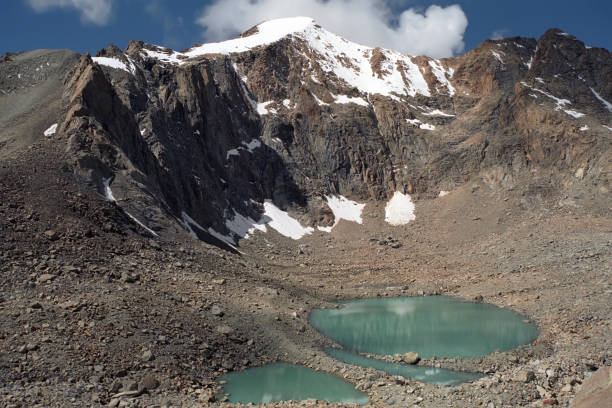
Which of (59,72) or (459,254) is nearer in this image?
(59,72)

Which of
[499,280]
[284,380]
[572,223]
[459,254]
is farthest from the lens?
[459,254]

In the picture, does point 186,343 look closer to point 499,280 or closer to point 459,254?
point 499,280

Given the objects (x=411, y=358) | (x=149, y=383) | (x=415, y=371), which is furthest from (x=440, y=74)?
(x=149, y=383)

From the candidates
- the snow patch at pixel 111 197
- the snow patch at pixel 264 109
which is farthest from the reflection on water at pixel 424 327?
the snow patch at pixel 264 109

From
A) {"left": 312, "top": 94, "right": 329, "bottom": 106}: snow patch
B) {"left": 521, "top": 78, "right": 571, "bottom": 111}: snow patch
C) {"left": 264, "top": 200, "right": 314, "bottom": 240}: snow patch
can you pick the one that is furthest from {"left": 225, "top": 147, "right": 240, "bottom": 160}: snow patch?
{"left": 521, "top": 78, "right": 571, "bottom": 111}: snow patch

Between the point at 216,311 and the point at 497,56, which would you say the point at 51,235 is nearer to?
the point at 216,311

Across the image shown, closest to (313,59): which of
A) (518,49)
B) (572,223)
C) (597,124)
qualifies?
(518,49)

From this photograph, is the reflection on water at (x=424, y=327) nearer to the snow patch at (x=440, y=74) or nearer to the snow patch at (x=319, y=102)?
the snow patch at (x=319, y=102)
